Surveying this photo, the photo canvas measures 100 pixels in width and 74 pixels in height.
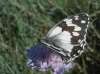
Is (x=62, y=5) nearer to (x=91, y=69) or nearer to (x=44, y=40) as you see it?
(x=91, y=69)

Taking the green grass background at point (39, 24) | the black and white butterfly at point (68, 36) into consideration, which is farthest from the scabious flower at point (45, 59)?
the green grass background at point (39, 24)

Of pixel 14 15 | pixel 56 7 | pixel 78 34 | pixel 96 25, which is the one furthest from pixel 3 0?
pixel 78 34

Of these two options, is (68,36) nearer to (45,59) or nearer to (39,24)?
(45,59)

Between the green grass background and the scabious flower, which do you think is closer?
the scabious flower

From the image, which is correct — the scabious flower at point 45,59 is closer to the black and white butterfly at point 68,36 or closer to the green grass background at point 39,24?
the black and white butterfly at point 68,36

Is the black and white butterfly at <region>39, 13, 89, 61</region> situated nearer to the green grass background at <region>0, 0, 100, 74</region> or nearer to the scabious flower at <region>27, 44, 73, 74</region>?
the scabious flower at <region>27, 44, 73, 74</region>

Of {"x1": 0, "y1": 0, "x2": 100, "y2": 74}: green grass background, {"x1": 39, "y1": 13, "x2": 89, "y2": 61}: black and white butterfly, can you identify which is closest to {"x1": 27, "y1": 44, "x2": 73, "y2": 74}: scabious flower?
{"x1": 39, "y1": 13, "x2": 89, "y2": 61}: black and white butterfly

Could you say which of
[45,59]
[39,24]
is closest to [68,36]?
[45,59]
